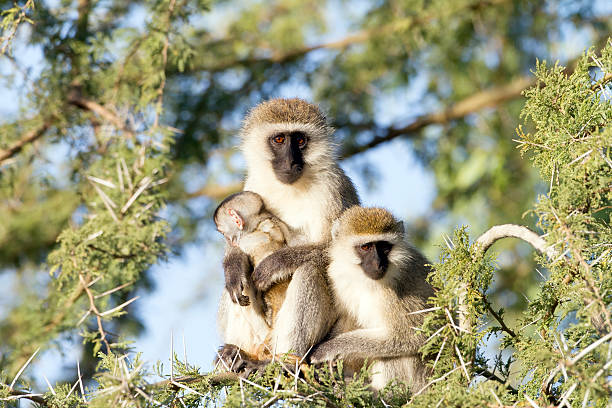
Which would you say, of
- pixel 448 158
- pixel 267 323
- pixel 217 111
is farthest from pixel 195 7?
pixel 448 158

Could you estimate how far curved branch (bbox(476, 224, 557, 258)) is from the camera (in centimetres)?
257

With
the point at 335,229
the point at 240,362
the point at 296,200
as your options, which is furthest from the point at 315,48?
the point at 240,362

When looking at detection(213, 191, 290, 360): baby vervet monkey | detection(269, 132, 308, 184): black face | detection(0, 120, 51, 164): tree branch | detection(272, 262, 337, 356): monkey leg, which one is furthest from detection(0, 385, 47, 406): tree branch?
detection(0, 120, 51, 164): tree branch

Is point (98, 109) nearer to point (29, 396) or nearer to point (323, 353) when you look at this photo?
point (323, 353)

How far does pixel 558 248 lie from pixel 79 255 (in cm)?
312

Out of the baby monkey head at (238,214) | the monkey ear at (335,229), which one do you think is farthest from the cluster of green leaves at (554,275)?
the baby monkey head at (238,214)

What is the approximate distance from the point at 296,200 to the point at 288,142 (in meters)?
0.43

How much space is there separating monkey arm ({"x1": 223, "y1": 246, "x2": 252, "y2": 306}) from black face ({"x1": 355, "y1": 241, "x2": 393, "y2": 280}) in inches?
30.3

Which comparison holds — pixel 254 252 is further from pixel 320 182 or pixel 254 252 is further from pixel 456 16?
pixel 456 16

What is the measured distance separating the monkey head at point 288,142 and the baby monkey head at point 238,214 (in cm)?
25

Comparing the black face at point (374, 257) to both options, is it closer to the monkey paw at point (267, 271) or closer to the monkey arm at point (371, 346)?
the monkey arm at point (371, 346)

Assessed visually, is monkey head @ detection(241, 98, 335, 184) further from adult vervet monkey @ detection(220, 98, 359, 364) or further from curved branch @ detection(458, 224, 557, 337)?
curved branch @ detection(458, 224, 557, 337)

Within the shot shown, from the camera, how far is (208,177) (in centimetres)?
799

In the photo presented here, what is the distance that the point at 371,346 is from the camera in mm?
3916
